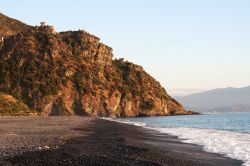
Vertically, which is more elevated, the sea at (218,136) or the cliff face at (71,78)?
the cliff face at (71,78)

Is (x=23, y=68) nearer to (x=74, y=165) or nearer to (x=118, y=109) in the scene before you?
(x=118, y=109)

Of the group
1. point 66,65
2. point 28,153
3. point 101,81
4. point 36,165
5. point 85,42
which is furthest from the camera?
point 85,42

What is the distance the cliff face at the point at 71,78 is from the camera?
128 meters

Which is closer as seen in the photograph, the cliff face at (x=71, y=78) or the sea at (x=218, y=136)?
the sea at (x=218, y=136)

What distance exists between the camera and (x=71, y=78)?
143 m

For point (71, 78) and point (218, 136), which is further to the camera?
point (71, 78)

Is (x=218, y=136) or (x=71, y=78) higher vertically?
(x=71, y=78)

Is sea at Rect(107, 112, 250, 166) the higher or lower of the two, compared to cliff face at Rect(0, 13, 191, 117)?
lower

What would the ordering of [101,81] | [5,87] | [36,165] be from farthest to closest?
[101,81]
[5,87]
[36,165]

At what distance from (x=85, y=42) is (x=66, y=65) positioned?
24740 mm

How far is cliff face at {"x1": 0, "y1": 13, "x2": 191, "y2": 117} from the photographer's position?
128 metres

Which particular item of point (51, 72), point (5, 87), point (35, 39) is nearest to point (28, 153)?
point (5, 87)

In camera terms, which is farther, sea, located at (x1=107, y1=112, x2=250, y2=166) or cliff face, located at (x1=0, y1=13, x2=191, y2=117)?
cliff face, located at (x1=0, y1=13, x2=191, y2=117)

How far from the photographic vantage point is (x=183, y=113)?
188 metres
